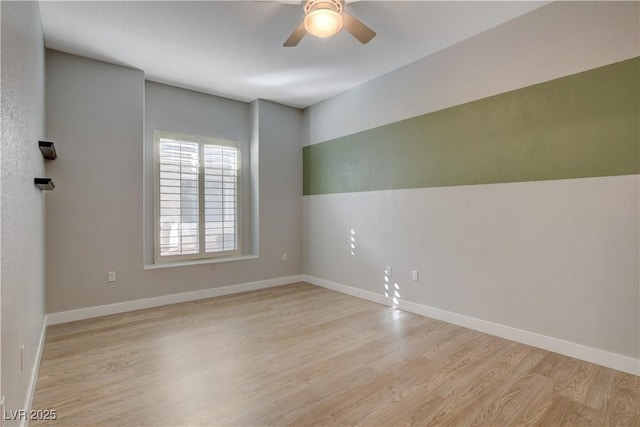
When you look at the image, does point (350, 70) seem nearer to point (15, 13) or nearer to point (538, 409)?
point (15, 13)

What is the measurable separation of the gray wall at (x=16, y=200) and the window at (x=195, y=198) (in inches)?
85.5

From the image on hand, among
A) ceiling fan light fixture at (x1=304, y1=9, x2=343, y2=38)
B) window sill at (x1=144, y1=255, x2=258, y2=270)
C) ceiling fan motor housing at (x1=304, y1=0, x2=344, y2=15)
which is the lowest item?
window sill at (x1=144, y1=255, x2=258, y2=270)

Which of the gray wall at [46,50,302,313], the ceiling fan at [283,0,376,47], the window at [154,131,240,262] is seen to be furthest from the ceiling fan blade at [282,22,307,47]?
the window at [154,131,240,262]

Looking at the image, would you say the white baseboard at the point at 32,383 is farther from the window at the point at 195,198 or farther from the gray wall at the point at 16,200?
the window at the point at 195,198

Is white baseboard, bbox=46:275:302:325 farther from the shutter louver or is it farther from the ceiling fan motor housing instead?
the ceiling fan motor housing

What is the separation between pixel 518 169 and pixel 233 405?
297 centimetres

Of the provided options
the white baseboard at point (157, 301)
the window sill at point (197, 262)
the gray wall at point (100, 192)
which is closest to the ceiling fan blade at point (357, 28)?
the gray wall at point (100, 192)

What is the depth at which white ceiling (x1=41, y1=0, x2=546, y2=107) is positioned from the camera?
2738 millimetres

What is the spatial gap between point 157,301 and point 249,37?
3.30m

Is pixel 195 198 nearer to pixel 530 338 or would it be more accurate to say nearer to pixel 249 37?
pixel 249 37

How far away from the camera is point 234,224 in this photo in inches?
200

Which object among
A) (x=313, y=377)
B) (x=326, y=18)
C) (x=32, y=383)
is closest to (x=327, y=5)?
(x=326, y=18)

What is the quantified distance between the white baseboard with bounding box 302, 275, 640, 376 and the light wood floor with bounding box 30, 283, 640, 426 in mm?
72

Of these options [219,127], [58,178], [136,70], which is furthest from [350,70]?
[58,178]
